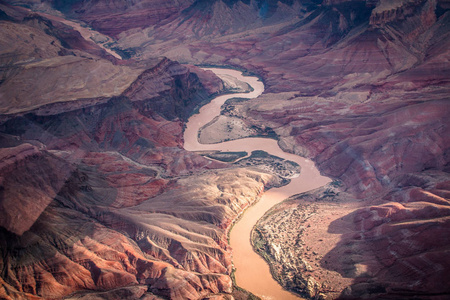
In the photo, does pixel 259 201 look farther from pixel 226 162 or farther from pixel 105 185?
pixel 105 185

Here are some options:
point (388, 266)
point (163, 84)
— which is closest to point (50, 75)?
point (163, 84)

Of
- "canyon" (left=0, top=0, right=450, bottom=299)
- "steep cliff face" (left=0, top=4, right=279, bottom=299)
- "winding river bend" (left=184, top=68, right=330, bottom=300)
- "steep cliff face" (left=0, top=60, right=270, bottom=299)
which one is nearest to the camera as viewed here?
"steep cliff face" (left=0, top=60, right=270, bottom=299)

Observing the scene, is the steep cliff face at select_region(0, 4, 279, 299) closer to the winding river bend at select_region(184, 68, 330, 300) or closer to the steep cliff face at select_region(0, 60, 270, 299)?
the steep cliff face at select_region(0, 60, 270, 299)

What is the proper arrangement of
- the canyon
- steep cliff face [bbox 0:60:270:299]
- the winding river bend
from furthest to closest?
the winding river bend, the canyon, steep cliff face [bbox 0:60:270:299]

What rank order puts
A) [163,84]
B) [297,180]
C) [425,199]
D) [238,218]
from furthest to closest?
[163,84]
[297,180]
[238,218]
[425,199]

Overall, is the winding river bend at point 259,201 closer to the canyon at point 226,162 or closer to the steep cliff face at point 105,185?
the canyon at point 226,162

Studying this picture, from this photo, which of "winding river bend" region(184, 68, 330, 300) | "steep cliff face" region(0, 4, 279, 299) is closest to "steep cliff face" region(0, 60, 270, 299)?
"steep cliff face" region(0, 4, 279, 299)

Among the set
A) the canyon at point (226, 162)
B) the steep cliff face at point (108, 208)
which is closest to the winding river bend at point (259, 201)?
the canyon at point (226, 162)

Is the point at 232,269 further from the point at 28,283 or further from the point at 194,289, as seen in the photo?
the point at 28,283
